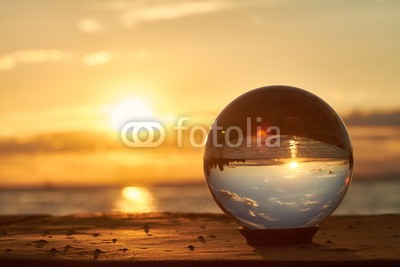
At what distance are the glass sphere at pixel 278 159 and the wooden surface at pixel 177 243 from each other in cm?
52

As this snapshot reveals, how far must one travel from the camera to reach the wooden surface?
957 cm

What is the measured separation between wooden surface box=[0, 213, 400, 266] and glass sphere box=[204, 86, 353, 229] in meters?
0.52

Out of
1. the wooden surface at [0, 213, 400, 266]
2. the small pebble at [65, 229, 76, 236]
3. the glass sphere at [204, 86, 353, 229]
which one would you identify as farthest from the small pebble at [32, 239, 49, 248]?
the glass sphere at [204, 86, 353, 229]

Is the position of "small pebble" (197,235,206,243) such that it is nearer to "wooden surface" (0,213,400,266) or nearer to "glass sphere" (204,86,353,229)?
"wooden surface" (0,213,400,266)

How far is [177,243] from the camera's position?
11.6m

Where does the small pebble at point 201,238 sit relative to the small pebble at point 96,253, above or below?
below

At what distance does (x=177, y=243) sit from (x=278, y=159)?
6.51 ft

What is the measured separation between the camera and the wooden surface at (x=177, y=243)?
9.57 meters

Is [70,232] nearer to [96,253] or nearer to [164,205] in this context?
[96,253]

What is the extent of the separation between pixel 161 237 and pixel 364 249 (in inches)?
136

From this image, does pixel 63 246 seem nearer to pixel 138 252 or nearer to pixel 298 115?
pixel 138 252

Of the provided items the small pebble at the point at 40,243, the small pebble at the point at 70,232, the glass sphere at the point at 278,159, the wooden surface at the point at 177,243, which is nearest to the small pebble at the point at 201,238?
the wooden surface at the point at 177,243

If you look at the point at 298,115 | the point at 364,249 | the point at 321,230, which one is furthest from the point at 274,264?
the point at 321,230

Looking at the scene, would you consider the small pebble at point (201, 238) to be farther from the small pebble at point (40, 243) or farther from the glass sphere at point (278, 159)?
the small pebble at point (40, 243)
